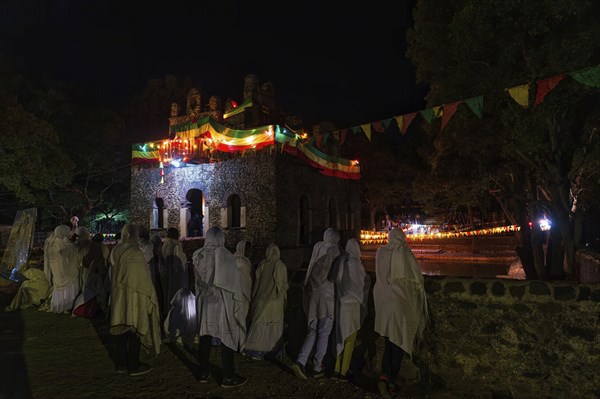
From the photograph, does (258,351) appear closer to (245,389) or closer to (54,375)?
Result: (245,389)

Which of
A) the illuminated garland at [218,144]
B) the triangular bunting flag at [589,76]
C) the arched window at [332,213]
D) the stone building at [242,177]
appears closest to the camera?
the triangular bunting flag at [589,76]

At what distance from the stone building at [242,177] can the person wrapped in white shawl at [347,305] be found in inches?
450

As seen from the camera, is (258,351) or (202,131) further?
(202,131)

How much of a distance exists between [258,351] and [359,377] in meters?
1.26

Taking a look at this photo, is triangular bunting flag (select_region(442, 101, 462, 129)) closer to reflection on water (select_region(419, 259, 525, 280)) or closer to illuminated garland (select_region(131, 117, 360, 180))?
reflection on water (select_region(419, 259, 525, 280))

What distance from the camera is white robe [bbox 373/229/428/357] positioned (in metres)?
4.30

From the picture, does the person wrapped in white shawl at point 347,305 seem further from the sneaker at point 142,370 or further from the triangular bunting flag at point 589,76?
the triangular bunting flag at point 589,76

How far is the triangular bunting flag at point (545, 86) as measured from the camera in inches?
272

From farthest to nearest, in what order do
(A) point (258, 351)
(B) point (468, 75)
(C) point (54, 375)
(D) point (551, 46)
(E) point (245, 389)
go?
(B) point (468, 75) → (D) point (551, 46) → (A) point (258, 351) → (C) point (54, 375) → (E) point (245, 389)

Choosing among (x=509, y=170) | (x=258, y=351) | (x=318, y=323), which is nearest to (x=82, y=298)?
(x=258, y=351)

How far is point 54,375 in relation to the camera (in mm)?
4691

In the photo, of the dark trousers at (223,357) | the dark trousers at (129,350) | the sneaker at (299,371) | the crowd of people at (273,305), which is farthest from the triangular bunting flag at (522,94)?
the dark trousers at (129,350)

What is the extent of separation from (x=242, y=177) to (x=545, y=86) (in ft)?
39.1

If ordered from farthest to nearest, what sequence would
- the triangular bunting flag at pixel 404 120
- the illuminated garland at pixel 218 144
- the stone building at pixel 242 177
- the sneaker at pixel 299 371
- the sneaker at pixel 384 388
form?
the stone building at pixel 242 177 < the illuminated garland at pixel 218 144 < the triangular bunting flag at pixel 404 120 < the sneaker at pixel 299 371 < the sneaker at pixel 384 388
